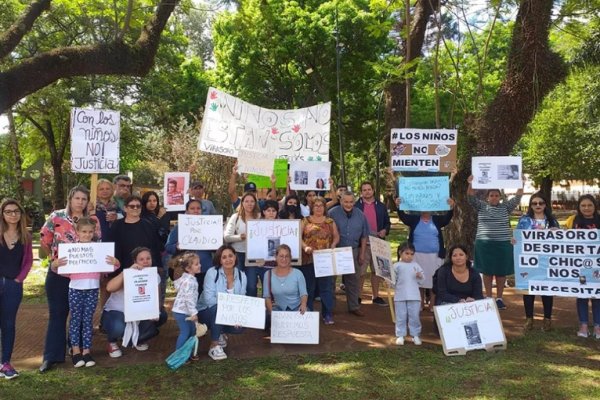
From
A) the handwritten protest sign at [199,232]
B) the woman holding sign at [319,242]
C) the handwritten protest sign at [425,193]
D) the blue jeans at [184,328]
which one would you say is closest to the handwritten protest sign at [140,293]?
the blue jeans at [184,328]

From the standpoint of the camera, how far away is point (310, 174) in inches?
330

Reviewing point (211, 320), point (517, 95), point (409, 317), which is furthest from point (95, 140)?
point (517, 95)

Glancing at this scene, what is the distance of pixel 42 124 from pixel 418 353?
24059 mm

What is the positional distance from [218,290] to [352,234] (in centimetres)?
237

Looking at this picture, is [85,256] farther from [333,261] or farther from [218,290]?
[333,261]

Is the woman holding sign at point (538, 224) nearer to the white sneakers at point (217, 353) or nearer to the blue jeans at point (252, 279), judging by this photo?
the blue jeans at point (252, 279)

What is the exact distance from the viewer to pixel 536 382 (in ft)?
16.2

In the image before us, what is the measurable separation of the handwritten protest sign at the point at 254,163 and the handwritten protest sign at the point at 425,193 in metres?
2.20

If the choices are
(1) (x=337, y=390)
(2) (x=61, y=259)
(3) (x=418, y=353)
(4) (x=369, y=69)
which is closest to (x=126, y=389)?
(2) (x=61, y=259)

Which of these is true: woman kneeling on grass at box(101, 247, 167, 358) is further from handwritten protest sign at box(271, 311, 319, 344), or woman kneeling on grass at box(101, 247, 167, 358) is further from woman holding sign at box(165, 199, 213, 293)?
handwritten protest sign at box(271, 311, 319, 344)

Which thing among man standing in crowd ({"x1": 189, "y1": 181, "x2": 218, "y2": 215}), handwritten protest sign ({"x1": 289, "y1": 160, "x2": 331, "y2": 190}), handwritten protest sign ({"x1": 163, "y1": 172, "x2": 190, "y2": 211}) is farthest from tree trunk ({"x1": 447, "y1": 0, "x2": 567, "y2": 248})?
handwritten protest sign ({"x1": 163, "y1": 172, "x2": 190, "y2": 211})

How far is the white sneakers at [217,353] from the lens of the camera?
5696mm

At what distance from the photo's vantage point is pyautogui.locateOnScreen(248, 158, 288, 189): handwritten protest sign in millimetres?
8867

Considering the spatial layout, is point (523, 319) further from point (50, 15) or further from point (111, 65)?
point (50, 15)
